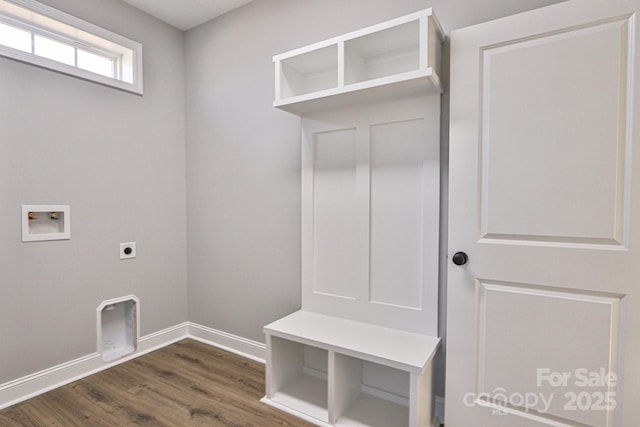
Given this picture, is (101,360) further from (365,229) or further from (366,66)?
(366,66)

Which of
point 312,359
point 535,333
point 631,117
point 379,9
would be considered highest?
point 379,9

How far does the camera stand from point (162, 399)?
1.95m

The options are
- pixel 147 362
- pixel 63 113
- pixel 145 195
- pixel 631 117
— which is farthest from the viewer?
pixel 145 195

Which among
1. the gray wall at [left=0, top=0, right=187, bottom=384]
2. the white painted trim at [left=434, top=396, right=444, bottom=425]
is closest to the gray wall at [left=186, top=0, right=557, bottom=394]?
the gray wall at [left=0, top=0, right=187, bottom=384]

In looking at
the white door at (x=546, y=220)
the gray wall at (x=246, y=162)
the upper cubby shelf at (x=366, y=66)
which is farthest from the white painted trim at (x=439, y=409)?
the upper cubby shelf at (x=366, y=66)

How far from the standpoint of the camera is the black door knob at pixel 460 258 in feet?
4.95

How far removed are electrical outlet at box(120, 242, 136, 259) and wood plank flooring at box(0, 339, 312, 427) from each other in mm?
772

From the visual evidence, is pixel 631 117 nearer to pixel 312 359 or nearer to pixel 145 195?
pixel 312 359

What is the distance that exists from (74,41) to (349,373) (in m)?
2.78

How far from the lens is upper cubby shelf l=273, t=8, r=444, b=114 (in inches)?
58.8

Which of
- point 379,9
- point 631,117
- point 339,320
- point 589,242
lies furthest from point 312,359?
point 379,9

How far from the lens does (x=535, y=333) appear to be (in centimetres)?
137

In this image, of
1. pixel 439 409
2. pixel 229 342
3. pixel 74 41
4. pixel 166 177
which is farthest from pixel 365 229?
pixel 74 41

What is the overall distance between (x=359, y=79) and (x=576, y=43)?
0.95 m
